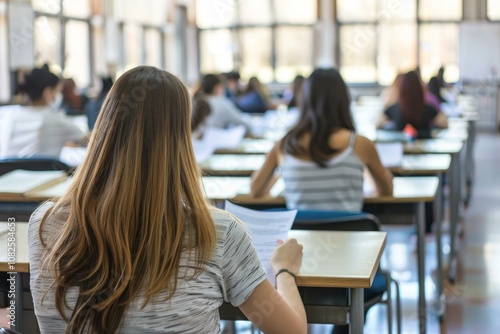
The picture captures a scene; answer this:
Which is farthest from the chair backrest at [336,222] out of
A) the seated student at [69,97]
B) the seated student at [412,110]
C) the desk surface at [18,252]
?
the seated student at [69,97]

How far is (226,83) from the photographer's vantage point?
37.9ft

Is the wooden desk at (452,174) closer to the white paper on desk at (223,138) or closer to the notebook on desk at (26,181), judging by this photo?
the white paper on desk at (223,138)

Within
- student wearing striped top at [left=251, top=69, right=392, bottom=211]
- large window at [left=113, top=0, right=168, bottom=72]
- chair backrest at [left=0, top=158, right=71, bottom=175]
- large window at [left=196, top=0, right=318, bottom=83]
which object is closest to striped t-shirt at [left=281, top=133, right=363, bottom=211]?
student wearing striped top at [left=251, top=69, right=392, bottom=211]

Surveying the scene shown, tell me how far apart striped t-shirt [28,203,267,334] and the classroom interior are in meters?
0.39

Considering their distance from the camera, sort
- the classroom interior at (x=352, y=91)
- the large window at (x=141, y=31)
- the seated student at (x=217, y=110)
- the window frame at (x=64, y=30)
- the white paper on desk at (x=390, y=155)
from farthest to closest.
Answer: the large window at (x=141, y=31) < the window frame at (x=64, y=30) < the seated student at (x=217, y=110) < the white paper on desk at (x=390, y=155) < the classroom interior at (x=352, y=91)

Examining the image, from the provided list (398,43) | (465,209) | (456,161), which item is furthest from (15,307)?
(398,43)

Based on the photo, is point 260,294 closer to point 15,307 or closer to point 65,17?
point 15,307

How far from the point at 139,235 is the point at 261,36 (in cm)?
1531

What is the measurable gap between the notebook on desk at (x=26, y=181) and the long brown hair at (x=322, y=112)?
108 centimetres

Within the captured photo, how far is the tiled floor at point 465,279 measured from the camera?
3.92 metres

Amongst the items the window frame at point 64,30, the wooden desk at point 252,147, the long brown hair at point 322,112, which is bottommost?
the wooden desk at point 252,147

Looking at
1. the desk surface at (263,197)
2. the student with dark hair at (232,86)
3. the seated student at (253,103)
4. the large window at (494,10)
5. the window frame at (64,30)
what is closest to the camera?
the desk surface at (263,197)

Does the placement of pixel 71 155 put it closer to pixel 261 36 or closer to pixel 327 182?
pixel 327 182

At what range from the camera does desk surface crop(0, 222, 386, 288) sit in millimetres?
2004
